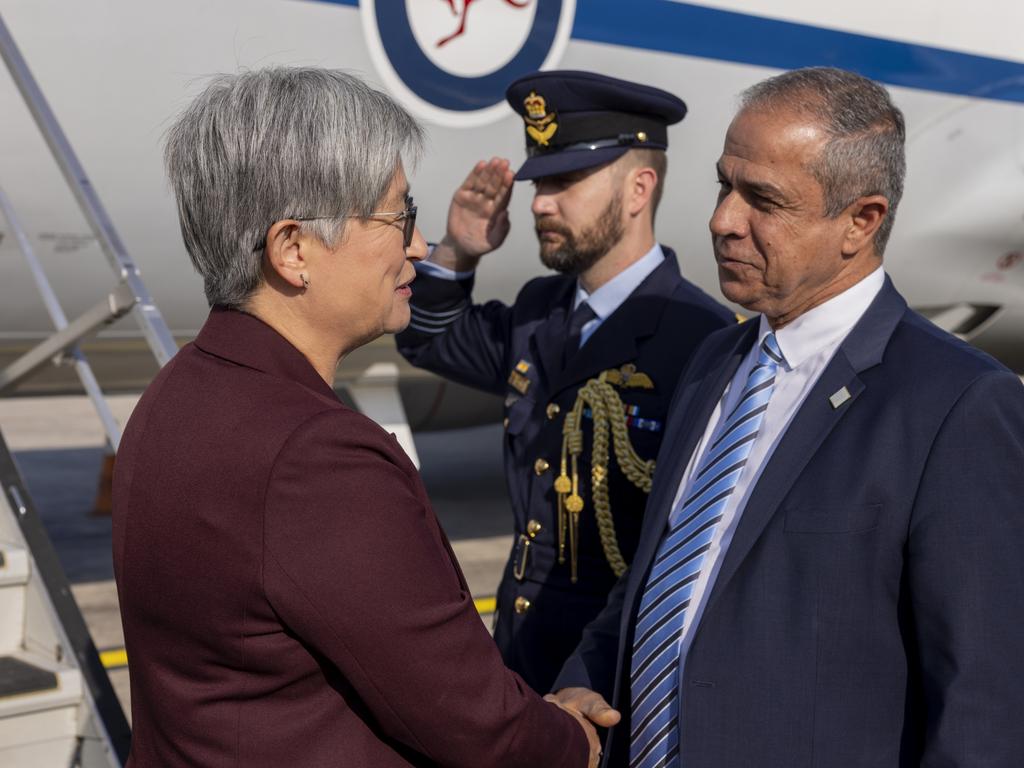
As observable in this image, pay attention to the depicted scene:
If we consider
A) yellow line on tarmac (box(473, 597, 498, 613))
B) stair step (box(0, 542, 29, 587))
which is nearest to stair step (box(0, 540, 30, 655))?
stair step (box(0, 542, 29, 587))

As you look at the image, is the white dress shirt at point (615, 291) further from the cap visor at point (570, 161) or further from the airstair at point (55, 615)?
the airstair at point (55, 615)

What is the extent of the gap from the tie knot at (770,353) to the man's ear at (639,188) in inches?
35.9

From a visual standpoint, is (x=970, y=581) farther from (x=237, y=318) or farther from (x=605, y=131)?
(x=605, y=131)

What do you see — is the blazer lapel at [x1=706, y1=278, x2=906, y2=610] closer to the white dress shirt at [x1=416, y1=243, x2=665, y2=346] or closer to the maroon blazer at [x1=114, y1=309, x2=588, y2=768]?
the maroon blazer at [x1=114, y1=309, x2=588, y2=768]

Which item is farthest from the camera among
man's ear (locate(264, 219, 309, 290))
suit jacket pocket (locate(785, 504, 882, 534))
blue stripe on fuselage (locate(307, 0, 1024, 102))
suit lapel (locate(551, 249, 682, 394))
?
blue stripe on fuselage (locate(307, 0, 1024, 102))

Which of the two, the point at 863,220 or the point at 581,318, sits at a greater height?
the point at 863,220

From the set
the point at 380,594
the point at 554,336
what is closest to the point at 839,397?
the point at 380,594

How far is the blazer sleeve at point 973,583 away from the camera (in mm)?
1312

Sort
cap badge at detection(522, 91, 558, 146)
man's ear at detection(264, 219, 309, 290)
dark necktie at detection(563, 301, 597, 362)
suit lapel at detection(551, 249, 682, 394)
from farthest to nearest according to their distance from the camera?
cap badge at detection(522, 91, 558, 146) → dark necktie at detection(563, 301, 597, 362) → suit lapel at detection(551, 249, 682, 394) → man's ear at detection(264, 219, 309, 290)

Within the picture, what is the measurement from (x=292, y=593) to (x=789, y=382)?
0.80 meters

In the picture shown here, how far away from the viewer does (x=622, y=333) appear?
7.86 ft

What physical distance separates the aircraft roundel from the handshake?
2905 millimetres

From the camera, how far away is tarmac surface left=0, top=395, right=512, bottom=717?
5.16m

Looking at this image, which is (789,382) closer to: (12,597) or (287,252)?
(287,252)
